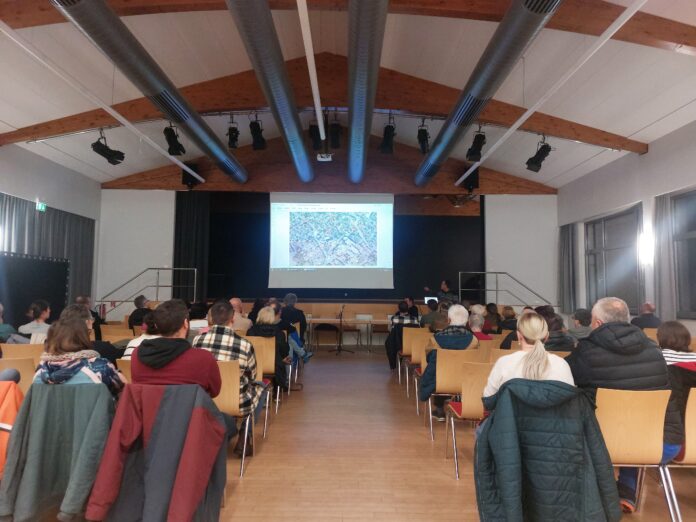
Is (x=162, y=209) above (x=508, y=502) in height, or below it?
above

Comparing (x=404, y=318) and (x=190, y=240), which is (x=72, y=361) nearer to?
(x=404, y=318)

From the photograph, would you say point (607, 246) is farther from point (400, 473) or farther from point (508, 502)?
point (508, 502)

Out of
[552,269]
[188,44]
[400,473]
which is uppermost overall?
[188,44]

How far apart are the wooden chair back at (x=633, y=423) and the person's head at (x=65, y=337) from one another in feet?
8.45

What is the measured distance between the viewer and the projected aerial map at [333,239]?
9898mm

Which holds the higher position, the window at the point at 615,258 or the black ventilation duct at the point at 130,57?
the black ventilation duct at the point at 130,57

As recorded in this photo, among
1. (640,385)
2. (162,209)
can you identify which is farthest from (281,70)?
(162,209)

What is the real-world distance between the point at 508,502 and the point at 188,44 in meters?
6.44

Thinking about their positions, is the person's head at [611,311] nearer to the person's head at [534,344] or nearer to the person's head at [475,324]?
the person's head at [534,344]

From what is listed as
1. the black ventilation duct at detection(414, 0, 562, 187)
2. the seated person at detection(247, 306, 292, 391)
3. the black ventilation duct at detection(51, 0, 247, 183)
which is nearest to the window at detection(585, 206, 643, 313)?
the black ventilation duct at detection(414, 0, 562, 187)

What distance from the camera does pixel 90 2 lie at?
3615 millimetres

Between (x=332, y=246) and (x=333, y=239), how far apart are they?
0.16m

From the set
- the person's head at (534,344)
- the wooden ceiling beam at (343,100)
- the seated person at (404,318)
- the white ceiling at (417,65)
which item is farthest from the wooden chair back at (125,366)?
the wooden ceiling beam at (343,100)

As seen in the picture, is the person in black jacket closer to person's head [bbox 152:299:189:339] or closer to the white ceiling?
person's head [bbox 152:299:189:339]
